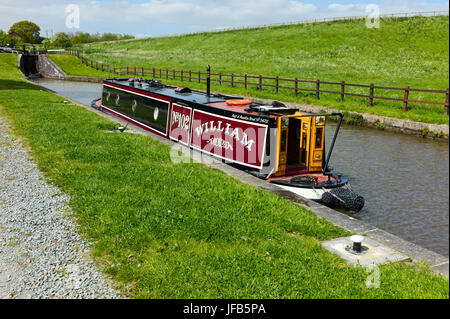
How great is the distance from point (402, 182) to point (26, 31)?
412 feet

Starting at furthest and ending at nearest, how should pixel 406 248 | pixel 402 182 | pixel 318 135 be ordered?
pixel 318 135
pixel 406 248
pixel 402 182

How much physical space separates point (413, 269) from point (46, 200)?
556 cm

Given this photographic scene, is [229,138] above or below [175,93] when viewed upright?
below

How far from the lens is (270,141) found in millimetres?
9070

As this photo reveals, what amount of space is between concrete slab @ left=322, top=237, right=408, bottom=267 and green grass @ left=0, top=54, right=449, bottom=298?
16 centimetres

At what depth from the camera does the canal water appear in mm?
1854

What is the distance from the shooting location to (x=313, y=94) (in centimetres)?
2464

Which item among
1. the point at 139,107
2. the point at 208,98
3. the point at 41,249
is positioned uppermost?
the point at 208,98

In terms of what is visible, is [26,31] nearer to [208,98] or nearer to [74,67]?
[74,67]

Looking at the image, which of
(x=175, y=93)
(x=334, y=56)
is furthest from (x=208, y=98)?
(x=334, y=56)

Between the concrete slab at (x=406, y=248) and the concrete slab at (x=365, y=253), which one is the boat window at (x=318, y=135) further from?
the concrete slab at (x=365, y=253)

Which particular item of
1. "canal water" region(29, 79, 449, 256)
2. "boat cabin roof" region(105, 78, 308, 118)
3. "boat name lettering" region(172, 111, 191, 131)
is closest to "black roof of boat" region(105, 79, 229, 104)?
"boat cabin roof" region(105, 78, 308, 118)

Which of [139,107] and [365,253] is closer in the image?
[365,253]

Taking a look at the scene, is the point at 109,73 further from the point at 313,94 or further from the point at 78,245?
the point at 78,245
